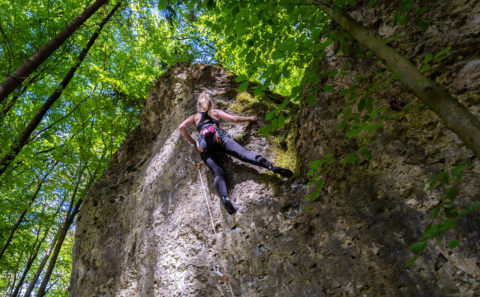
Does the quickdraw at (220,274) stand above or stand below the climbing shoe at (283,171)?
below

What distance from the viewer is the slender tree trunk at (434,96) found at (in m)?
1.39

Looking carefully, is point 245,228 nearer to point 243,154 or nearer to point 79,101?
point 243,154

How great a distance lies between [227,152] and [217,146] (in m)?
0.21

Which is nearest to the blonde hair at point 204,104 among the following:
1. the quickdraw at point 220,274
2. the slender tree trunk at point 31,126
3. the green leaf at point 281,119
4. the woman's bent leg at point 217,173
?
the woman's bent leg at point 217,173

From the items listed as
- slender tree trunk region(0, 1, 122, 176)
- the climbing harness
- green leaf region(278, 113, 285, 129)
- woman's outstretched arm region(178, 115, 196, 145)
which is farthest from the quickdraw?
slender tree trunk region(0, 1, 122, 176)

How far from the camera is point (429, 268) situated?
2410 mm

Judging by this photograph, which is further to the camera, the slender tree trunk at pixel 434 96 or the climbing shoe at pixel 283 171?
the climbing shoe at pixel 283 171

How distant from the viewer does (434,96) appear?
1528mm

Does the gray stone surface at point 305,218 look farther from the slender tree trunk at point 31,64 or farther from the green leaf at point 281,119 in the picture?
the slender tree trunk at point 31,64

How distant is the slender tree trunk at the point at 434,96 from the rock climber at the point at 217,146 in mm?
2372

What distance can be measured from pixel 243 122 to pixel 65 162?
7.97 m

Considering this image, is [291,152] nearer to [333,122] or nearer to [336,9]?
[333,122]

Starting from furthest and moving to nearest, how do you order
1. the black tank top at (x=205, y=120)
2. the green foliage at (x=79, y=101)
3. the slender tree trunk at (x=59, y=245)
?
1. the slender tree trunk at (x=59, y=245)
2. the green foliage at (x=79, y=101)
3. the black tank top at (x=205, y=120)

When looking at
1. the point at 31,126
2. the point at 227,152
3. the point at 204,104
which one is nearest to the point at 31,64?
the point at 31,126
